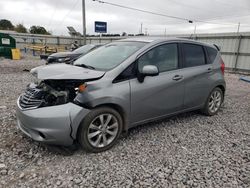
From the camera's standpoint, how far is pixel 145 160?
9.36ft

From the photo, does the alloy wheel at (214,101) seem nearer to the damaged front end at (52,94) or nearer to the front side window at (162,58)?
the front side window at (162,58)

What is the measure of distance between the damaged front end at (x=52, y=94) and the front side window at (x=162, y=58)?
1102 millimetres

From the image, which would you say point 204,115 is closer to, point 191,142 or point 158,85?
point 191,142

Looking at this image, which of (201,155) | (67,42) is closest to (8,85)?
(201,155)

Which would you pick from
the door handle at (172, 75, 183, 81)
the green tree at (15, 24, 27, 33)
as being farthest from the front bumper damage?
the green tree at (15, 24, 27, 33)

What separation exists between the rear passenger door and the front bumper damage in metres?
2.13

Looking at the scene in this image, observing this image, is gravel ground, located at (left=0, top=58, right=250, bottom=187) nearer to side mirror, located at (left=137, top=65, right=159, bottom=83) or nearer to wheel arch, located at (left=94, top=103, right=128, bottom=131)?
wheel arch, located at (left=94, top=103, right=128, bottom=131)

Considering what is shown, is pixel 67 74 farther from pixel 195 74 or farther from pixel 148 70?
→ pixel 195 74

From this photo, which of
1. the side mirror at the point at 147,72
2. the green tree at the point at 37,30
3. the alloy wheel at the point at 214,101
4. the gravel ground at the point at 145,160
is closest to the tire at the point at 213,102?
the alloy wheel at the point at 214,101

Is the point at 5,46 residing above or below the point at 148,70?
below

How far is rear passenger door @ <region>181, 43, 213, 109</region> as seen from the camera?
392 centimetres

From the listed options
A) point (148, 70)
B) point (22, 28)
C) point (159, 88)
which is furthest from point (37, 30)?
point (148, 70)

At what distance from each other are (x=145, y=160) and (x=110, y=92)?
1.07 metres

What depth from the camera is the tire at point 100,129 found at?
2836 millimetres
